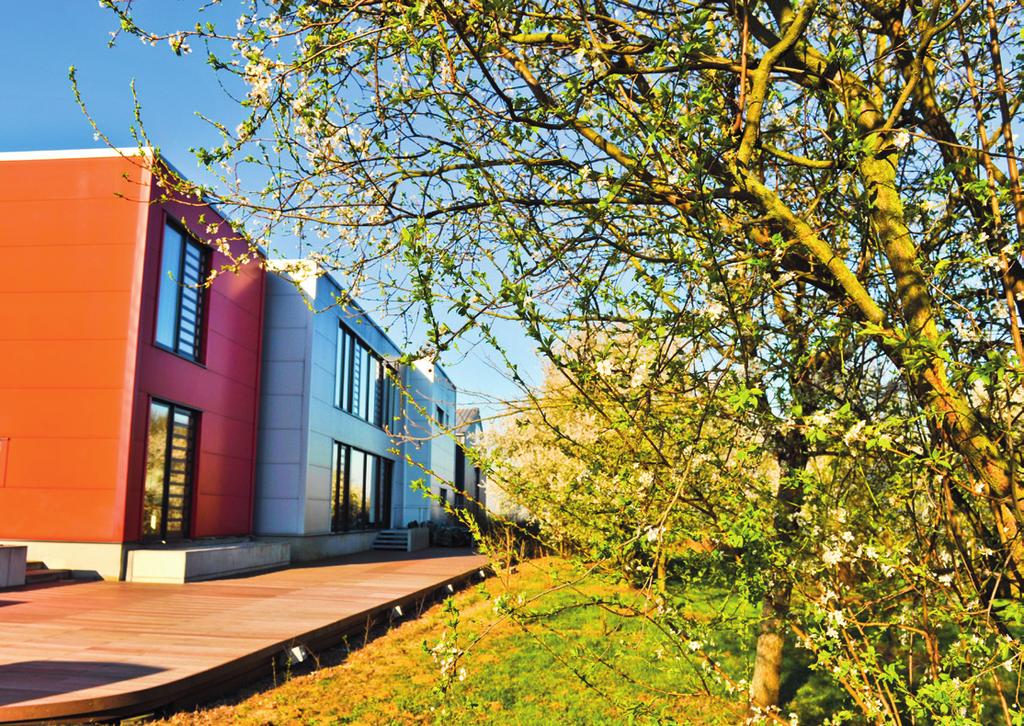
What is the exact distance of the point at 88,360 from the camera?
1354 cm

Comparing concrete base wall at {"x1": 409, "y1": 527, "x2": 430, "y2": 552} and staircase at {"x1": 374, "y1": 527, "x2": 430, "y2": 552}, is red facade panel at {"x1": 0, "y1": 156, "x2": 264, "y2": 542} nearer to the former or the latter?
staircase at {"x1": 374, "y1": 527, "x2": 430, "y2": 552}

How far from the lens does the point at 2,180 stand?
559 inches

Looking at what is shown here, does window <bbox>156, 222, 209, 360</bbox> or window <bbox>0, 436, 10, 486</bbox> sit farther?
window <bbox>156, 222, 209, 360</bbox>

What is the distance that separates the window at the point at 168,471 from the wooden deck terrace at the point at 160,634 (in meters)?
1.89

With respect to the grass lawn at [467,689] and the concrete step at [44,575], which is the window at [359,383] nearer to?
the concrete step at [44,575]

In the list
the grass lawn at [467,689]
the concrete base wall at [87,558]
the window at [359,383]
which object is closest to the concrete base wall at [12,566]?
the concrete base wall at [87,558]

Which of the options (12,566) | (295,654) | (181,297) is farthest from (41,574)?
(295,654)

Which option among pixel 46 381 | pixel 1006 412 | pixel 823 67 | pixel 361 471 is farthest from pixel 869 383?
pixel 361 471

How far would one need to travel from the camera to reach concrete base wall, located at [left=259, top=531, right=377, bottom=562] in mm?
18422

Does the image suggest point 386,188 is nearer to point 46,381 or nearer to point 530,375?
point 530,375

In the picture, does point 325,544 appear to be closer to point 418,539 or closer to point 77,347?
point 418,539

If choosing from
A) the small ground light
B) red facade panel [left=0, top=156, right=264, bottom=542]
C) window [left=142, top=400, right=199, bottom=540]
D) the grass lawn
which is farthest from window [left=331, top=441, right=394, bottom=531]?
the small ground light

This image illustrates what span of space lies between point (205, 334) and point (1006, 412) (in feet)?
49.6

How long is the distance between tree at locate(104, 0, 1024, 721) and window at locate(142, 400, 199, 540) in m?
11.8
